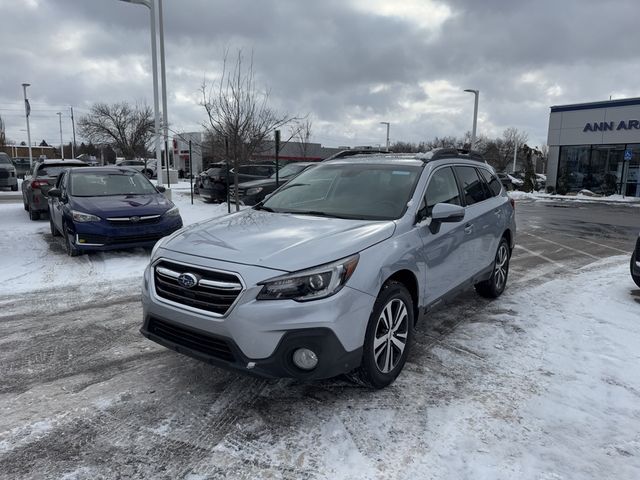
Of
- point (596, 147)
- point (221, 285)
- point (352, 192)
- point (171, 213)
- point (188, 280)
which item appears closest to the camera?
point (221, 285)

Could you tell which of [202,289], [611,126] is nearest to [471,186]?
[202,289]

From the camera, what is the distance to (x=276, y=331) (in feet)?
9.50

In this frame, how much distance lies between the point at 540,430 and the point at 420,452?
0.87 meters

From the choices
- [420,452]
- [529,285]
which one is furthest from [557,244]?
[420,452]

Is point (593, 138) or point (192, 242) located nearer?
point (192, 242)

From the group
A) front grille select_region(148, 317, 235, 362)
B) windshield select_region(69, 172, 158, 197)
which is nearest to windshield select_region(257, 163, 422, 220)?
front grille select_region(148, 317, 235, 362)

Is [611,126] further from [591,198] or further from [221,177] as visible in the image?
[221,177]

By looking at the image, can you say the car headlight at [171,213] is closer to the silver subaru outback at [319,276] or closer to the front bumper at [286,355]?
the silver subaru outback at [319,276]

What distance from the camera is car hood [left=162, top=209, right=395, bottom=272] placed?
306cm

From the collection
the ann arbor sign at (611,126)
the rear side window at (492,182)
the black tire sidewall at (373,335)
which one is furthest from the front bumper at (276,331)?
the ann arbor sign at (611,126)

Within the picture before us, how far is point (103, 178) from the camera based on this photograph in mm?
8883

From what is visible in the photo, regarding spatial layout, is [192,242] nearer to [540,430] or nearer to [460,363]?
[460,363]

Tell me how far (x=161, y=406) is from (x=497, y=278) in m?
4.26

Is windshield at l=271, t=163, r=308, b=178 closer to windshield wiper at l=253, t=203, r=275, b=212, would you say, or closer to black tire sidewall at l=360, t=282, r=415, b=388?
windshield wiper at l=253, t=203, r=275, b=212
